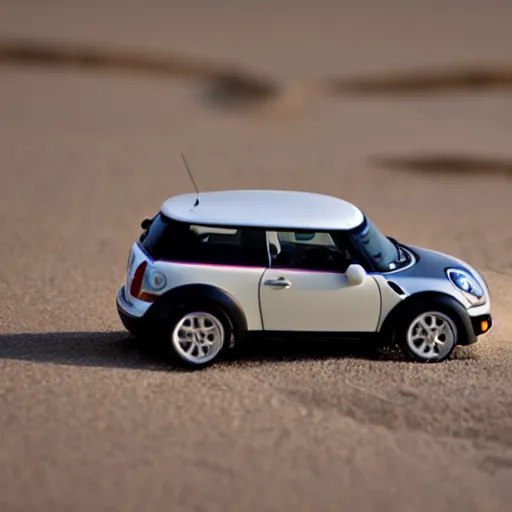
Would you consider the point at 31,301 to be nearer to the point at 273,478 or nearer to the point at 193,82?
the point at 273,478

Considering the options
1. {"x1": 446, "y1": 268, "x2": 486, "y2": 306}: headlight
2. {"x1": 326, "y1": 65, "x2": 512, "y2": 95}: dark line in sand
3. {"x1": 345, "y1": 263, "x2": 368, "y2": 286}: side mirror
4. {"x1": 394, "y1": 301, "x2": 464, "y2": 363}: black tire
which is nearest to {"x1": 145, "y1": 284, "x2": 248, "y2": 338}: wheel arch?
{"x1": 345, "y1": 263, "x2": 368, "y2": 286}: side mirror

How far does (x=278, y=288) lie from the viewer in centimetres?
770

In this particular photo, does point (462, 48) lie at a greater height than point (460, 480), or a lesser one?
greater

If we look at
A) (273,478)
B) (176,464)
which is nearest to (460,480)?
(273,478)

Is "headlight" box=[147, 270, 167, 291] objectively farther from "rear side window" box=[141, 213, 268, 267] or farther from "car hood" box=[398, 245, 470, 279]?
"car hood" box=[398, 245, 470, 279]

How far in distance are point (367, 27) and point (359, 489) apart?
3482 cm

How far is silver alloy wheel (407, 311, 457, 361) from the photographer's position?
786 cm

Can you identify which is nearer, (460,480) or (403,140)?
(460,480)

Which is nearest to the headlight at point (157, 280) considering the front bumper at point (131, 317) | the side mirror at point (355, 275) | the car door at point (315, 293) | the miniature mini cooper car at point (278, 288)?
the miniature mini cooper car at point (278, 288)

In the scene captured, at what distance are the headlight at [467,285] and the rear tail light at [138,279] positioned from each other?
7.80 ft

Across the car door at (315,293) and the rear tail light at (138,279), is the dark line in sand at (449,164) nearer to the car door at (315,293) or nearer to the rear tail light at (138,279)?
the car door at (315,293)

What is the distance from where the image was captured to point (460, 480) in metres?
5.89

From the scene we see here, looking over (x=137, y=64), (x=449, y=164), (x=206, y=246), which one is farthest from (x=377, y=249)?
(x=137, y=64)

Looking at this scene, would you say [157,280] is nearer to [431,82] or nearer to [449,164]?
[449,164]
